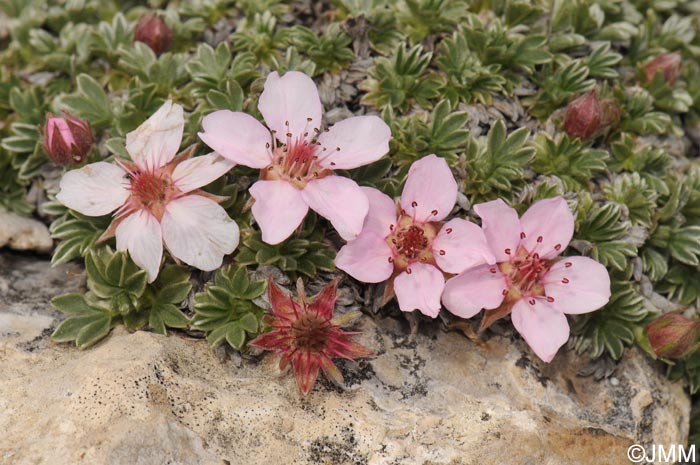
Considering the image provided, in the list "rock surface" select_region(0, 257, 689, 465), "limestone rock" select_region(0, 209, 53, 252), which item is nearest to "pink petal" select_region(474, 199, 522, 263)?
"rock surface" select_region(0, 257, 689, 465)

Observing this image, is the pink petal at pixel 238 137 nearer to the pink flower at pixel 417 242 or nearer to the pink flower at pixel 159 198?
the pink flower at pixel 159 198

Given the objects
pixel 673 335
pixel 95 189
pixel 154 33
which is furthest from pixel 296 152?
pixel 673 335

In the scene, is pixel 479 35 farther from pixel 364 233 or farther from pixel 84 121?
pixel 84 121

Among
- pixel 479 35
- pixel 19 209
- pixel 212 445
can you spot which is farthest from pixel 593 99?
pixel 19 209

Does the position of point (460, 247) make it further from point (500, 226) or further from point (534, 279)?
point (534, 279)

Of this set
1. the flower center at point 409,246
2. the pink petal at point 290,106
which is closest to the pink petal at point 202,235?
the pink petal at point 290,106

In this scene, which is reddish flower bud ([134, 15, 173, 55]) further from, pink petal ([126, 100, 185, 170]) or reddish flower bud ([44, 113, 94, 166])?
pink petal ([126, 100, 185, 170])

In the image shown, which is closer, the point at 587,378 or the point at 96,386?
the point at 96,386

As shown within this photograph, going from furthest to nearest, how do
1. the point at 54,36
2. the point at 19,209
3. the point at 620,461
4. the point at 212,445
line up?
the point at 54,36 → the point at 19,209 → the point at 620,461 → the point at 212,445
